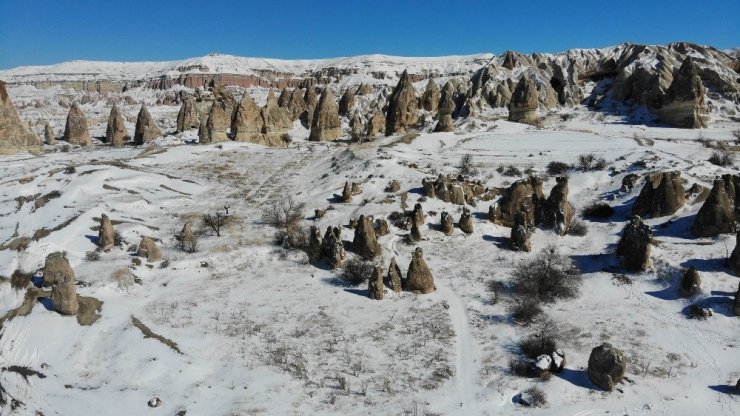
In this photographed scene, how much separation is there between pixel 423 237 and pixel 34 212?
860 inches

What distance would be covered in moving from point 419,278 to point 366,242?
4182 mm

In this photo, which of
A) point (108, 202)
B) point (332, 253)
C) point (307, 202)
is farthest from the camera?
point (307, 202)

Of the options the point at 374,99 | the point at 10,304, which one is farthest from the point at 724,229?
the point at 374,99

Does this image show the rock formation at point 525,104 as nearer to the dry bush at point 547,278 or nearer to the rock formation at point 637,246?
the dry bush at point 547,278

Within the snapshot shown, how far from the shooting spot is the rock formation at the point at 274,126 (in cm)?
6244

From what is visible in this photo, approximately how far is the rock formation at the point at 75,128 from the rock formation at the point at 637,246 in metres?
71.2

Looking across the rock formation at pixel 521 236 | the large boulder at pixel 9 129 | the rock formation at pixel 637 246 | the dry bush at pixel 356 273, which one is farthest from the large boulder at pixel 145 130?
the rock formation at pixel 637 246

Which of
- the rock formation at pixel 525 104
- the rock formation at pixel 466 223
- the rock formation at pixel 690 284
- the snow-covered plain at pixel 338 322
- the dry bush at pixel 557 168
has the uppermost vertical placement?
the rock formation at pixel 525 104

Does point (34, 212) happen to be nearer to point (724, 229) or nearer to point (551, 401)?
point (551, 401)

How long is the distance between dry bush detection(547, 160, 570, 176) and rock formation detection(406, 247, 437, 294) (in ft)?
61.0

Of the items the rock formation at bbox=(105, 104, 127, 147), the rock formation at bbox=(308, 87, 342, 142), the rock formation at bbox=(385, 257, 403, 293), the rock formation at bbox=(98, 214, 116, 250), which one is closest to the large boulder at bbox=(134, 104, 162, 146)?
the rock formation at bbox=(105, 104, 127, 147)

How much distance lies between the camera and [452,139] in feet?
159

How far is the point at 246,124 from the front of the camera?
59812 millimetres

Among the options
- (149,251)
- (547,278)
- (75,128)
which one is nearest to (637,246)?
(547,278)
